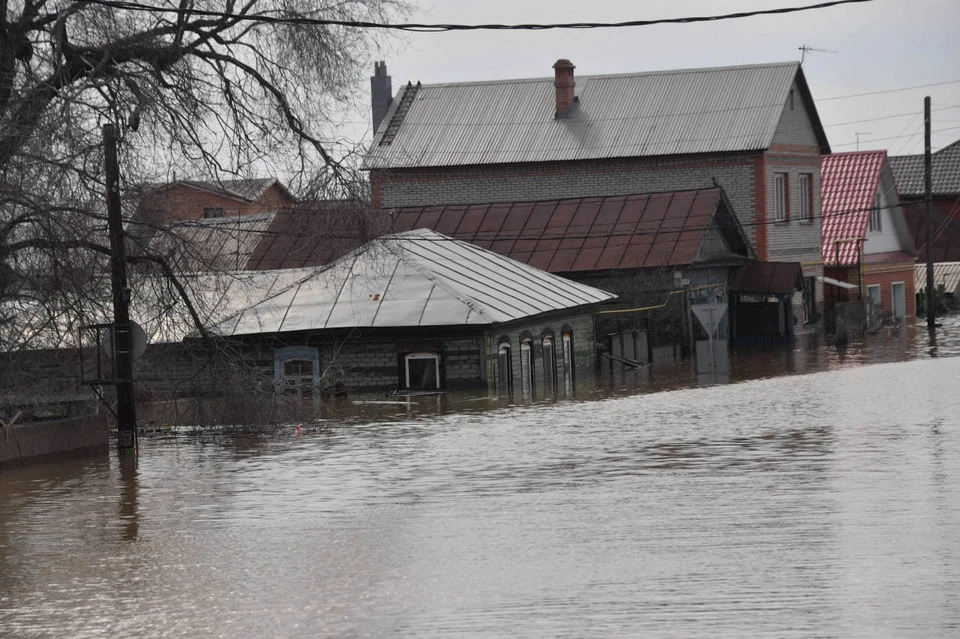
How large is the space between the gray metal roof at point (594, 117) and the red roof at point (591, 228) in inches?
147

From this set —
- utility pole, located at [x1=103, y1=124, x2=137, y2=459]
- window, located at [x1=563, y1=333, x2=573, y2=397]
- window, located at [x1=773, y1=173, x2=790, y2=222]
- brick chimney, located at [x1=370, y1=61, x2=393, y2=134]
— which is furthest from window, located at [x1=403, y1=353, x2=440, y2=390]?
brick chimney, located at [x1=370, y1=61, x2=393, y2=134]

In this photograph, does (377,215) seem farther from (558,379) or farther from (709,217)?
(709,217)

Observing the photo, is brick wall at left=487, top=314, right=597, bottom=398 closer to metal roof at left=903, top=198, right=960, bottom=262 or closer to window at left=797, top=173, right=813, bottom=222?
window at left=797, top=173, right=813, bottom=222

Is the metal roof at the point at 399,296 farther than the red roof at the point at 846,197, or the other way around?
the red roof at the point at 846,197

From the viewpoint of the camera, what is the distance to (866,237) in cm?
5756

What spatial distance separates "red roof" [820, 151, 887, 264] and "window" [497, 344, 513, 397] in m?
25.1

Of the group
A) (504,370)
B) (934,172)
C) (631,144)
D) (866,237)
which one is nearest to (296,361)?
(504,370)

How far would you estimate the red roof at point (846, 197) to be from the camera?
56.0 m

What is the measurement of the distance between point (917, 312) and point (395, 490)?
49641 millimetres

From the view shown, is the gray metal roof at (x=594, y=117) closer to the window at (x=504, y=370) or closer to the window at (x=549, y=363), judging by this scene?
the window at (x=549, y=363)

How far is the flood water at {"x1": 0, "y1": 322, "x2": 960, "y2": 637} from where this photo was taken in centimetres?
962

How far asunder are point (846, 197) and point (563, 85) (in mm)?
13316

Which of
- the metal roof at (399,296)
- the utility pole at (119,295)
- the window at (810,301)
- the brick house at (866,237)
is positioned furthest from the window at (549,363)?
the brick house at (866,237)

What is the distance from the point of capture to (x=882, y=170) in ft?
194
